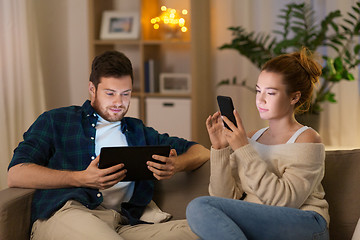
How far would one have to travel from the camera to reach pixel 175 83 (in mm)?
4363

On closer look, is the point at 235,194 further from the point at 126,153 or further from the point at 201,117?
the point at 201,117

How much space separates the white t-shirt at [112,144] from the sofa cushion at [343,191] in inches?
29.3

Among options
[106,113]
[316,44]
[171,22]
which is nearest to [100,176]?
[106,113]

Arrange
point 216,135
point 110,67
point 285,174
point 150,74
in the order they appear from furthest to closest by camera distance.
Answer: point 150,74 → point 110,67 → point 216,135 → point 285,174

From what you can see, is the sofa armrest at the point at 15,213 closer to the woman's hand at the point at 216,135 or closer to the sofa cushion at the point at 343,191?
the woman's hand at the point at 216,135

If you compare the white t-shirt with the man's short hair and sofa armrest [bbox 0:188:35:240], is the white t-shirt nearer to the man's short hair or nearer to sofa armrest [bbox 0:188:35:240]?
the man's short hair

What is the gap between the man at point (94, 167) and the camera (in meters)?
1.95

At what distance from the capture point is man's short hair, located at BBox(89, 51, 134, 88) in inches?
84.0

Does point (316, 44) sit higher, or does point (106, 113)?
point (316, 44)

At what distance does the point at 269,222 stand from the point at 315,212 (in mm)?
180

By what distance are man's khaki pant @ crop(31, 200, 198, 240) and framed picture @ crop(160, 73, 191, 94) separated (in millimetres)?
2346

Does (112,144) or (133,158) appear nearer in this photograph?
(133,158)

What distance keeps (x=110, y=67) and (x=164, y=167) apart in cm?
44

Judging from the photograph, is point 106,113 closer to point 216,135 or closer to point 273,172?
point 216,135
